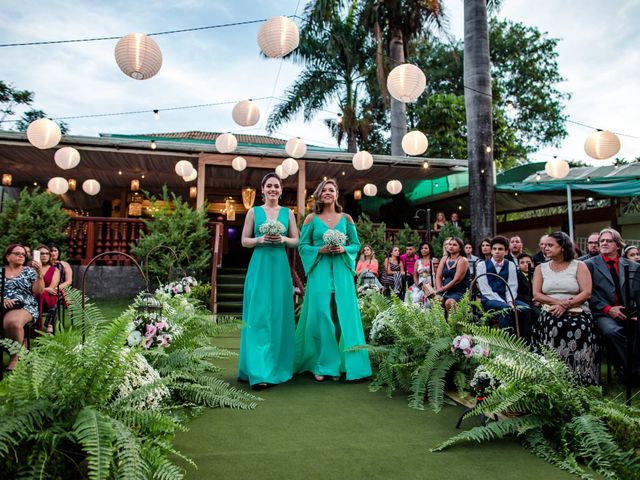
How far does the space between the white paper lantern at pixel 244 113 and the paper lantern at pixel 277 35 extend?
106 inches

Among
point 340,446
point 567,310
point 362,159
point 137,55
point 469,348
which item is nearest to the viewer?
point 340,446

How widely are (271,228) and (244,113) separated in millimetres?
6323

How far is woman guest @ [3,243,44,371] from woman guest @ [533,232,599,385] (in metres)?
5.22

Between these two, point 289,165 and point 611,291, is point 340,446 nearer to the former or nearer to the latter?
point 611,291

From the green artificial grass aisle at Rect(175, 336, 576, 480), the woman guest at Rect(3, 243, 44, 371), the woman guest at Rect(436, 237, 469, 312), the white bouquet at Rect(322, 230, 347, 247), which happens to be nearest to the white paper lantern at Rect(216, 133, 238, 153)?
the woman guest at Rect(3, 243, 44, 371)

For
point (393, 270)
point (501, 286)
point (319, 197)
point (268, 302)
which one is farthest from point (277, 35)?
point (393, 270)

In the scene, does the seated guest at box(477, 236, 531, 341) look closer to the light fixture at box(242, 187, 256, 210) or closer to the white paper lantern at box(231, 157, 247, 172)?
the white paper lantern at box(231, 157, 247, 172)

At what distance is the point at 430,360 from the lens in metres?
3.73

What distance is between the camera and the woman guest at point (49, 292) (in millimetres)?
5465

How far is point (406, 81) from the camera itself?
8.62m

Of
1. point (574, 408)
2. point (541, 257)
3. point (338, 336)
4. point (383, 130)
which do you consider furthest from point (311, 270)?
point (383, 130)

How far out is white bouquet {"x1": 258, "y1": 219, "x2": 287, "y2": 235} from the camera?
14.3ft

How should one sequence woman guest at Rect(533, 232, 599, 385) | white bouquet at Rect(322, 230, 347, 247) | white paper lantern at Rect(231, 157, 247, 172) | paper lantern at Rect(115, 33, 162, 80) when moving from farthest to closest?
white paper lantern at Rect(231, 157, 247, 172) → paper lantern at Rect(115, 33, 162, 80) → white bouquet at Rect(322, 230, 347, 247) → woman guest at Rect(533, 232, 599, 385)

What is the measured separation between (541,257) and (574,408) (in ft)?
18.8
